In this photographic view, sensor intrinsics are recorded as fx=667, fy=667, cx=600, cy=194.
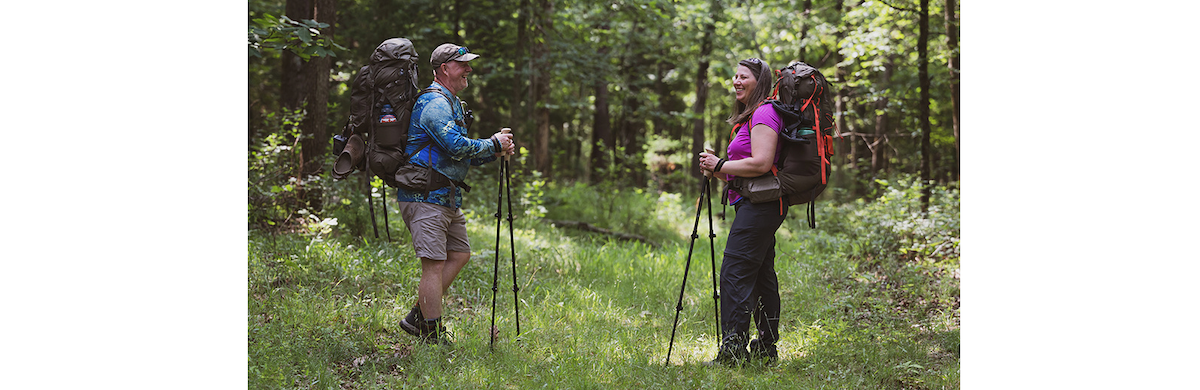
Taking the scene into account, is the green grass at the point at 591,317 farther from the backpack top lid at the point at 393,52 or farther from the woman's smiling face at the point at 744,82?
the backpack top lid at the point at 393,52

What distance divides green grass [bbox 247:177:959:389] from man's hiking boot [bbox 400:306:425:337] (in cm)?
16

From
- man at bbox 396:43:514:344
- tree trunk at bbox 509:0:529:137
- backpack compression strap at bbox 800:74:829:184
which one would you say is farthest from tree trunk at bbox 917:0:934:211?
man at bbox 396:43:514:344

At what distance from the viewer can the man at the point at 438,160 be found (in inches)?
157

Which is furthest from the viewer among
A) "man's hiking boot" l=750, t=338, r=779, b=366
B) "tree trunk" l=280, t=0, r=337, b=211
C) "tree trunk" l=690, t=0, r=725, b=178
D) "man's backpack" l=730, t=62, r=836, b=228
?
"tree trunk" l=690, t=0, r=725, b=178

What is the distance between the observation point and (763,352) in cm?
427

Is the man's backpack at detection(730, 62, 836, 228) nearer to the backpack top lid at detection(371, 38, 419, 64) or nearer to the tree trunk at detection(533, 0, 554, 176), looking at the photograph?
the backpack top lid at detection(371, 38, 419, 64)

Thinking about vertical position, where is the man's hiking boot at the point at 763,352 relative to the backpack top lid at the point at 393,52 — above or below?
below

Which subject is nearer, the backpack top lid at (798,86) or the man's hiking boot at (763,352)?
the backpack top lid at (798,86)

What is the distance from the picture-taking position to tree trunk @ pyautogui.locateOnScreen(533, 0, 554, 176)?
36.0 feet

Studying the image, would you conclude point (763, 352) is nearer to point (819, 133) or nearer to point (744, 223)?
point (744, 223)

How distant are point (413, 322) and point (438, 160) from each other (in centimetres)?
108

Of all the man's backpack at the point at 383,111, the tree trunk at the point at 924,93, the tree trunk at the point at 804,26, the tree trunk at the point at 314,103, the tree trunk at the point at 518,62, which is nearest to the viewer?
the man's backpack at the point at 383,111

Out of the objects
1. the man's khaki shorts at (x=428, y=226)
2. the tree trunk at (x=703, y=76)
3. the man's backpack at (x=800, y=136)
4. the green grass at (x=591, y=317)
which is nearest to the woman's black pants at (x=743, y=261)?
the man's backpack at (x=800, y=136)
